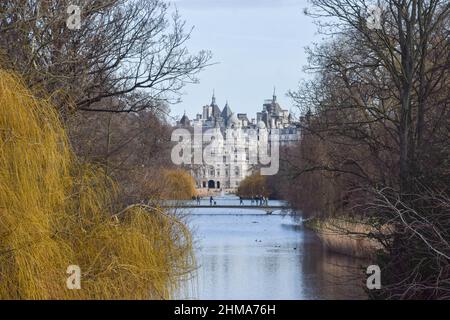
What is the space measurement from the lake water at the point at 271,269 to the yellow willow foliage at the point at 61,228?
67cm

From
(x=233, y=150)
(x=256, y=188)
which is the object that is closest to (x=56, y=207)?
(x=256, y=188)

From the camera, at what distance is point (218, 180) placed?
8888 cm

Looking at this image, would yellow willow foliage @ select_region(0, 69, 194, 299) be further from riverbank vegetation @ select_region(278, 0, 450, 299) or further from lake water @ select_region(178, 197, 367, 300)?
riverbank vegetation @ select_region(278, 0, 450, 299)

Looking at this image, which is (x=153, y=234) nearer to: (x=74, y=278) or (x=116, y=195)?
(x=116, y=195)

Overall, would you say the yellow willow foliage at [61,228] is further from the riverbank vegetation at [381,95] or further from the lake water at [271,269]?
the riverbank vegetation at [381,95]

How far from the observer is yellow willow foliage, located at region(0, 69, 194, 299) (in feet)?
21.6

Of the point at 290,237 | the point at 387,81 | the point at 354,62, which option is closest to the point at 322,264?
the point at 387,81

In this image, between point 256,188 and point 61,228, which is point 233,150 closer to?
point 256,188

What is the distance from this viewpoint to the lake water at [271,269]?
1638 centimetres

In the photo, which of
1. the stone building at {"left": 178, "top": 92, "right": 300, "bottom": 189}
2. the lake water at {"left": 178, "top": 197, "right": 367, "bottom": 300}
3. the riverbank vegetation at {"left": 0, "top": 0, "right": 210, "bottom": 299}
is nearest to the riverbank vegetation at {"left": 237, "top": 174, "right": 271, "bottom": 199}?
the stone building at {"left": 178, "top": 92, "right": 300, "bottom": 189}

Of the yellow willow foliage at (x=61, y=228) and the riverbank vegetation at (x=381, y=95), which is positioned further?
the riverbank vegetation at (x=381, y=95)

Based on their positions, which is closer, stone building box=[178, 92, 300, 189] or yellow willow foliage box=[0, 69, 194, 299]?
yellow willow foliage box=[0, 69, 194, 299]

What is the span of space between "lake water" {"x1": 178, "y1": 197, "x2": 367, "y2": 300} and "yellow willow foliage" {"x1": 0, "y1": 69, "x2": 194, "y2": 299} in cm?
67

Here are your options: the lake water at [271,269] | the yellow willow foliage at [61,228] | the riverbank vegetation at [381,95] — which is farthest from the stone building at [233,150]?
the yellow willow foliage at [61,228]
